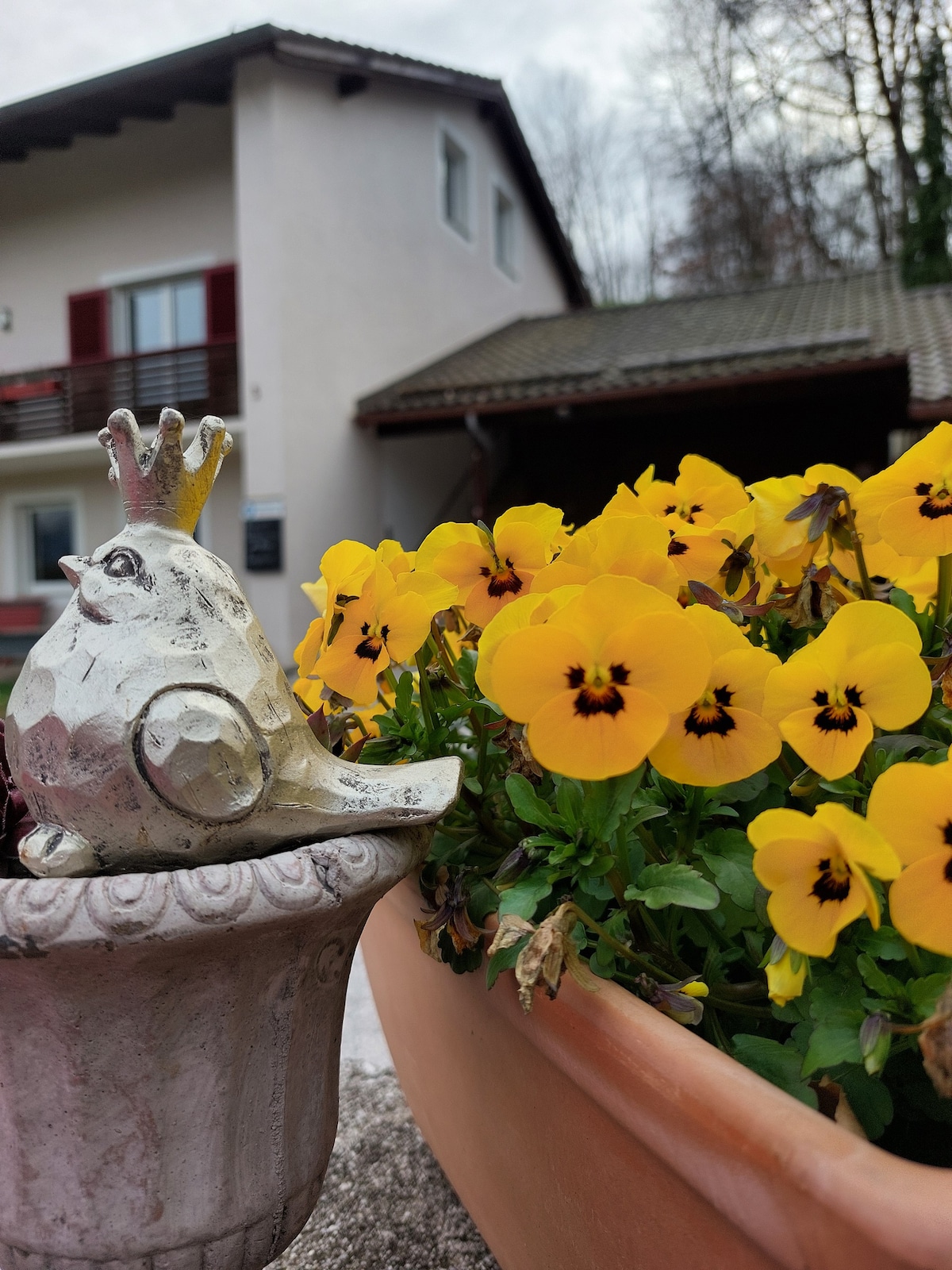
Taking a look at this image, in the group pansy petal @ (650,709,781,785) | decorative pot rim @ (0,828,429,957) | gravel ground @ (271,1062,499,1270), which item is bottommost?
gravel ground @ (271,1062,499,1270)

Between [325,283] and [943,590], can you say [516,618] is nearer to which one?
[943,590]

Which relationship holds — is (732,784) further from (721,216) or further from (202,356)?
(721,216)

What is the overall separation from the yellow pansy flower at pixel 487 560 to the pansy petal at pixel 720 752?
0.20m

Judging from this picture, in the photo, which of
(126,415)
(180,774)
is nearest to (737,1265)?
(180,774)

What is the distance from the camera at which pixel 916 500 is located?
0.57m

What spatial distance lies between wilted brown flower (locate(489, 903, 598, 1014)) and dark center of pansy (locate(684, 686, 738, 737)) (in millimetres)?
125

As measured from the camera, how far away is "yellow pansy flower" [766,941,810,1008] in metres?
0.42

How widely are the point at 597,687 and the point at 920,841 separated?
0.17 m

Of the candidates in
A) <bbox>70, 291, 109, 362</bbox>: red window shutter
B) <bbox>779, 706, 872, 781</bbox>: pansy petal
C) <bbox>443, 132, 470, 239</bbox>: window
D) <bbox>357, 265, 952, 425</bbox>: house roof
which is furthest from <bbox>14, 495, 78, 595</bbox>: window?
<bbox>779, 706, 872, 781</bbox>: pansy petal

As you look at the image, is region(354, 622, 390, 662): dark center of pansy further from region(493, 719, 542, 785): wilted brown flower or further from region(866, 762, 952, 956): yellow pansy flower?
region(866, 762, 952, 956): yellow pansy flower

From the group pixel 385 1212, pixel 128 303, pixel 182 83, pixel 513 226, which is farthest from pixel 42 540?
pixel 385 1212

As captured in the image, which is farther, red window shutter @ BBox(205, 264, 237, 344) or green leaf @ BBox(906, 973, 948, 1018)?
red window shutter @ BBox(205, 264, 237, 344)

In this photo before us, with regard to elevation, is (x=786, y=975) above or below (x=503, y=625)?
below

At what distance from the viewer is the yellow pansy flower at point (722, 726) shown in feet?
1.60
